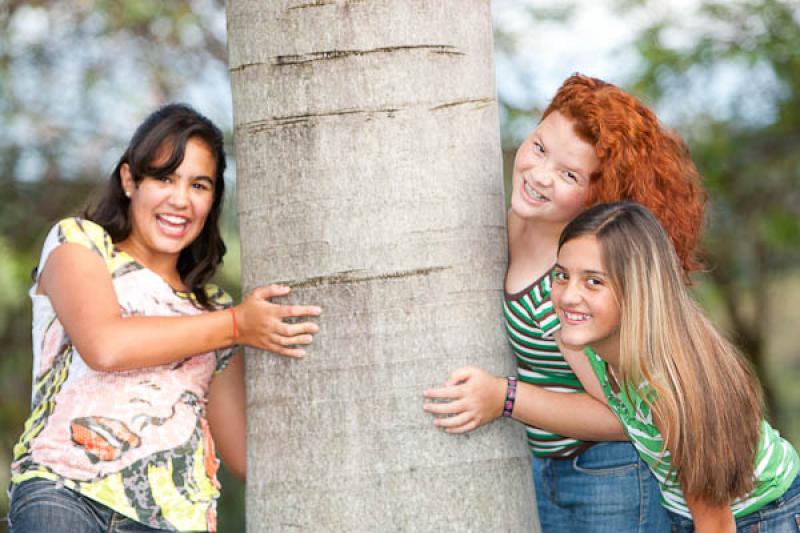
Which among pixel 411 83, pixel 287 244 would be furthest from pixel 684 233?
pixel 287 244

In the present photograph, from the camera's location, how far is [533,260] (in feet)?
10.2

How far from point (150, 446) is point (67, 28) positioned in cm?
594

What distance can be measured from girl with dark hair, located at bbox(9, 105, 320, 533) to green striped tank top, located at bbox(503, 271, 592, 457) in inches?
21.0

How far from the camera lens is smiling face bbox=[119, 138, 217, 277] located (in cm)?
345

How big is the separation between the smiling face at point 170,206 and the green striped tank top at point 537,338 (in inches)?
40.6

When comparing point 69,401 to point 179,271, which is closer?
point 69,401

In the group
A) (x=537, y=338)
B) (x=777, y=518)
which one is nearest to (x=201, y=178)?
(x=537, y=338)

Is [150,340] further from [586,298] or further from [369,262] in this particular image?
[586,298]

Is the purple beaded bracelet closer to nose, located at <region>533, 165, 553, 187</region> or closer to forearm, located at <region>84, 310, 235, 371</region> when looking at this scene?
nose, located at <region>533, 165, 553, 187</region>

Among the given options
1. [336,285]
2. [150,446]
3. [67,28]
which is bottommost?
[150,446]

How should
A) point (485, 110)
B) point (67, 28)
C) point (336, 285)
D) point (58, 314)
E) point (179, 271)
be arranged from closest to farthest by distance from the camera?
point (336, 285) < point (485, 110) < point (58, 314) < point (179, 271) < point (67, 28)

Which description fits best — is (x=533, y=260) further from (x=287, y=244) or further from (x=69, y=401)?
(x=69, y=401)

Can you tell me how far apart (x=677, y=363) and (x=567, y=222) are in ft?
1.77

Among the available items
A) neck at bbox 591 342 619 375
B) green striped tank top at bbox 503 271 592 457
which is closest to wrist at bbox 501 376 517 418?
green striped tank top at bbox 503 271 592 457
